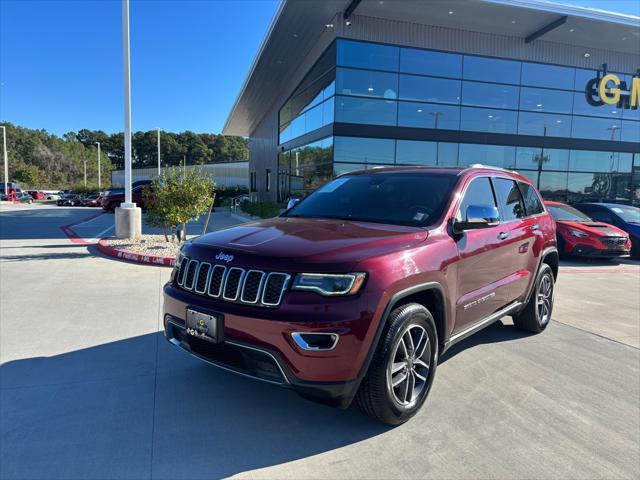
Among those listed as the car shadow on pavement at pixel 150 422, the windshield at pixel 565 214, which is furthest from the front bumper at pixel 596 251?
the car shadow on pavement at pixel 150 422

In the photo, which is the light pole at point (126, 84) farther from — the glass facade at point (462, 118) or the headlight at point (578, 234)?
the headlight at point (578, 234)

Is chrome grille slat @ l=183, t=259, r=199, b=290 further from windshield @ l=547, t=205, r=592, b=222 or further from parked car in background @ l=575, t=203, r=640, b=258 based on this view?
parked car in background @ l=575, t=203, r=640, b=258

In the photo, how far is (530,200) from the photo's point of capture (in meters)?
5.07

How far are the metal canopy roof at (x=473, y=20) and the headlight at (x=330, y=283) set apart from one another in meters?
15.1

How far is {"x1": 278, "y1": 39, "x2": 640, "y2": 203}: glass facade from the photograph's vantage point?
1723 cm

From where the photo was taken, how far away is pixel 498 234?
13.1 ft

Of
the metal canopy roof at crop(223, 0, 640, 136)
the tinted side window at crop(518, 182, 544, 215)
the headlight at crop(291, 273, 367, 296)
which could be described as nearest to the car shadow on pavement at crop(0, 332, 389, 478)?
the headlight at crop(291, 273, 367, 296)

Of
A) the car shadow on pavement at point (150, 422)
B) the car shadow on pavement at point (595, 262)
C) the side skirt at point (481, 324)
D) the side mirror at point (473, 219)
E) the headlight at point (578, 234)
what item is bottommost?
the car shadow on pavement at point (595, 262)

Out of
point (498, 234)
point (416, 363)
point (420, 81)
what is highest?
point (420, 81)

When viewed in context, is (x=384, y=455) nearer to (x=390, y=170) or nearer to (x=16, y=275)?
(x=390, y=170)

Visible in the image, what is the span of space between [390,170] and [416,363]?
2.02 metres

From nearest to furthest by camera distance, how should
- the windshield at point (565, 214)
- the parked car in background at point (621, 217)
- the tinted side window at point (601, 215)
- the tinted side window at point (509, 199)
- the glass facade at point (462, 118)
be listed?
the tinted side window at point (509, 199), the windshield at point (565, 214), the parked car in background at point (621, 217), the tinted side window at point (601, 215), the glass facade at point (462, 118)

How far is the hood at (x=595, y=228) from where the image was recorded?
10.4 m

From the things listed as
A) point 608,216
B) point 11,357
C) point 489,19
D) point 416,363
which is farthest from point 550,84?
point 11,357
